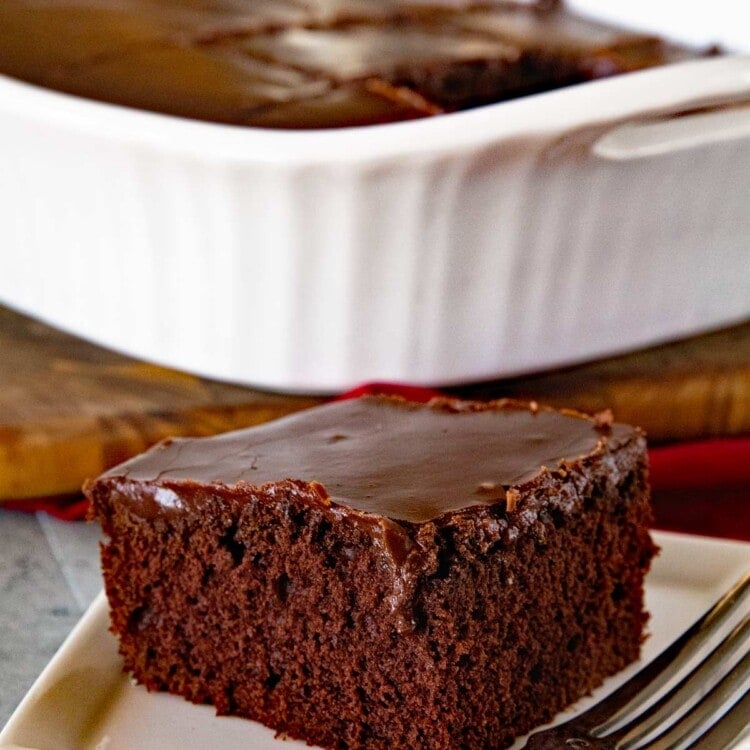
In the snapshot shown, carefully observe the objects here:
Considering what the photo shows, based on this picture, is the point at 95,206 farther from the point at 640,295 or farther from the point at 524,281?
the point at 640,295

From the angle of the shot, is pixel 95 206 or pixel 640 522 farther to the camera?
pixel 95 206

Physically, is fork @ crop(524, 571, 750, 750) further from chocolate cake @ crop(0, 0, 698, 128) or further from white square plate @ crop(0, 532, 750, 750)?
chocolate cake @ crop(0, 0, 698, 128)

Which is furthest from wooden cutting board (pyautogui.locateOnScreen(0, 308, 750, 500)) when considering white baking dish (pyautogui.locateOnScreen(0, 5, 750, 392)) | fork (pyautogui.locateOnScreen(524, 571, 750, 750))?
fork (pyautogui.locateOnScreen(524, 571, 750, 750))

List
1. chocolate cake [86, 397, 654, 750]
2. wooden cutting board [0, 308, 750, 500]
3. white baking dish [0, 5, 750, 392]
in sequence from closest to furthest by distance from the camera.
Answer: chocolate cake [86, 397, 654, 750] → white baking dish [0, 5, 750, 392] → wooden cutting board [0, 308, 750, 500]

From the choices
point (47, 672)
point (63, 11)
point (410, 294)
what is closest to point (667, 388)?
point (410, 294)

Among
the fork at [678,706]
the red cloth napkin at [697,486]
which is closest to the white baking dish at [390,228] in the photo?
the red cloth napkin at [697,486]

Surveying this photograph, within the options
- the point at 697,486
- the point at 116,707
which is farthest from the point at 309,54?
the point at 116,707

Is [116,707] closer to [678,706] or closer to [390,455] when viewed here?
[390,455]
